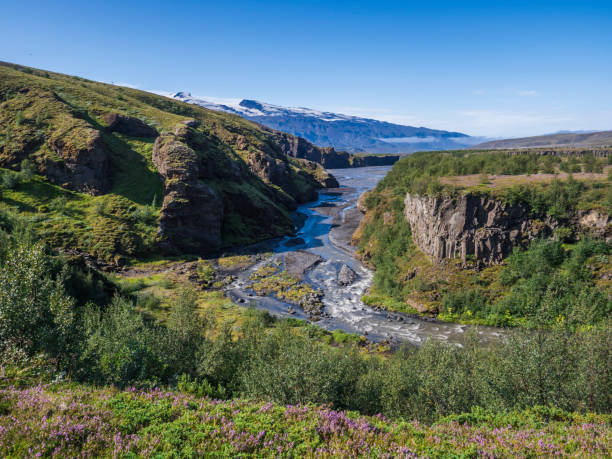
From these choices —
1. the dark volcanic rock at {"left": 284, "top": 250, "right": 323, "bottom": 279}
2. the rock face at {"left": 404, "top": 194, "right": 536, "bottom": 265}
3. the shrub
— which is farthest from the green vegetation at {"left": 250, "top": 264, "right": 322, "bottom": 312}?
the shrub

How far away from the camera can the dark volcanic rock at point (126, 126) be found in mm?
111456

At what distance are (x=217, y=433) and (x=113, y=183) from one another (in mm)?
103034

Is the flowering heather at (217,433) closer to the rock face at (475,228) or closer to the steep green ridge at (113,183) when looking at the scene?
the rock face at (475,228)

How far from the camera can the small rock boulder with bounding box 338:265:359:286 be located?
69.1 meters

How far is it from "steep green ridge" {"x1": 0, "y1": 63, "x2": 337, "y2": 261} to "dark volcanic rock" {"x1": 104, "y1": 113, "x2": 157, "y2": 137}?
0.34 metres

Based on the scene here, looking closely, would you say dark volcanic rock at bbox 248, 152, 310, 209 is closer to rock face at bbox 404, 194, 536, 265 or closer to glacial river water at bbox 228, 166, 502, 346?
glacial river water at bbox 228, 166, 502, 346

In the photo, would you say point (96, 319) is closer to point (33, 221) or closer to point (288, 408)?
point (288, 408)

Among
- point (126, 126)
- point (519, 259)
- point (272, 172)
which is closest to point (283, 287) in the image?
point (519, 259)

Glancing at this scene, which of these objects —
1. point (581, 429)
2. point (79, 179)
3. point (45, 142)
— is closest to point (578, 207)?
point (581, 429)

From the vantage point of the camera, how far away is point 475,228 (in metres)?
55.8

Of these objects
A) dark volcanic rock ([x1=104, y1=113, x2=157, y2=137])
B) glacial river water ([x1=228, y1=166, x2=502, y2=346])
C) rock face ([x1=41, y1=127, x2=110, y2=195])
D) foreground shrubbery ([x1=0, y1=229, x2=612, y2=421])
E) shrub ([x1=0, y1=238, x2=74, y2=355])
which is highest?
dark volcanic rock ([x1=104, y1=113, x2=157, y2=137])

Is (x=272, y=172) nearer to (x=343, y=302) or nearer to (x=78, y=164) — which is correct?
(x=78, y=164)

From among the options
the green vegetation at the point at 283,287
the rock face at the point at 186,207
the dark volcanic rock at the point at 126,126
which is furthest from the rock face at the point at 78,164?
the green vegetation at the point at 283,287

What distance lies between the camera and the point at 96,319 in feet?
88.1
